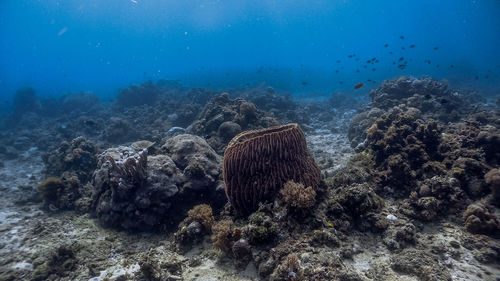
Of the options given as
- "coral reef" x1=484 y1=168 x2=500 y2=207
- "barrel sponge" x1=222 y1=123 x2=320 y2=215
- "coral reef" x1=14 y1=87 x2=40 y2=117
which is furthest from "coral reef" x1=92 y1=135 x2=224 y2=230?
"coral reef" x1=14 y1=87 x2=40 y2=117

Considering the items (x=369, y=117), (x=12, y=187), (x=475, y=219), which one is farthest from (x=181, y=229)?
(x=369, y=117)

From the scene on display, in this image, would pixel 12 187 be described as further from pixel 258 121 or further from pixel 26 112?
pixel 26 112

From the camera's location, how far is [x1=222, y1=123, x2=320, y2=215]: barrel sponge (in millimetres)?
5020

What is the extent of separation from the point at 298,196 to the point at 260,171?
114 centimetres

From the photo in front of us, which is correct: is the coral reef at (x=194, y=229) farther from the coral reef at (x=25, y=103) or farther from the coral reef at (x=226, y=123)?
the coral reef at (x=25, y=103)

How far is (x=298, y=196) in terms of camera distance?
14.2 feet

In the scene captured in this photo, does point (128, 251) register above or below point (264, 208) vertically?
below

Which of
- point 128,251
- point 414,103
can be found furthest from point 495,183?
point 414,103

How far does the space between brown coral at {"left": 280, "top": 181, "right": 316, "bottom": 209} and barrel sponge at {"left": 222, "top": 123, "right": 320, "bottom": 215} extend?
1.63ft

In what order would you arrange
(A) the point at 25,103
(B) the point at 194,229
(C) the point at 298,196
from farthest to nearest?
(A) the point at 25,103 < (B) the point at 194,229 < (C) the point at 298,196

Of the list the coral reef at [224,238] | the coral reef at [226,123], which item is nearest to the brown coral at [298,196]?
the coral reef at [224,238]

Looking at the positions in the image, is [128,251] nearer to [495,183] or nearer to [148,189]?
[148,189]

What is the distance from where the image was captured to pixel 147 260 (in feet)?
12.9

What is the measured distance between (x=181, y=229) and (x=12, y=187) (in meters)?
10.3
